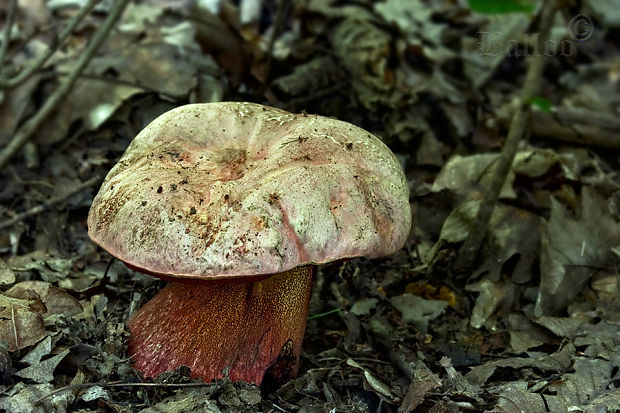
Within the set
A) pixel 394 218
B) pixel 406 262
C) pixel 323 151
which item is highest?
pixel 323 151

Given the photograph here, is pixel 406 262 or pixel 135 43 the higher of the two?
pixel 135 43

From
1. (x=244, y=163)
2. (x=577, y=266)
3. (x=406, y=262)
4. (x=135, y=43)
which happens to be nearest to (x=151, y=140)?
(x=244, y=163)

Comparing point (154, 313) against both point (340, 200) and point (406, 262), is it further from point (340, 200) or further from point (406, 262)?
point (406, 262)

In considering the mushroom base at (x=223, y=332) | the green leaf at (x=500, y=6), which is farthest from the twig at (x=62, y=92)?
the green leaf at (x=500, y=6)

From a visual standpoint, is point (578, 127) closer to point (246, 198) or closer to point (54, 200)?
point (246, 198)

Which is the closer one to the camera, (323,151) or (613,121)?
(323,151)

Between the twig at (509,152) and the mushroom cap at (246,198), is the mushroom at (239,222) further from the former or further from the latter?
the twig at (509,152)
